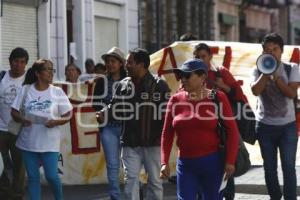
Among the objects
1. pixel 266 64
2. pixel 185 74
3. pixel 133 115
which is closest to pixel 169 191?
pixel 133 115

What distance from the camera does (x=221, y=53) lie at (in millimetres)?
12492

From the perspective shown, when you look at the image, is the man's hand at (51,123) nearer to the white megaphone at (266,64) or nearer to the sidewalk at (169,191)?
the white megaphone at (266,64)

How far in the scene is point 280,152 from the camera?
9141 millimetres

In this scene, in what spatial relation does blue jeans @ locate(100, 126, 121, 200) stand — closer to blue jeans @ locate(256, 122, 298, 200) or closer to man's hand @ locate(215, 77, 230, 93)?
man's hand @ locate(215, 77, 230, 93)

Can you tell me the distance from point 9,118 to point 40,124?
1150 millimetres

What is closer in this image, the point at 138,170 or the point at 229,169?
the point at 229,169

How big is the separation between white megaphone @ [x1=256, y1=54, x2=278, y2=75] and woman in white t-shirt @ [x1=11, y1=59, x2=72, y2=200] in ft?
6.64

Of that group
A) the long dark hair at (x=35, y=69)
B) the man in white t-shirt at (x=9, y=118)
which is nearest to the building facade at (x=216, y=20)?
the man in white t-shirt at (x=9, y=118)

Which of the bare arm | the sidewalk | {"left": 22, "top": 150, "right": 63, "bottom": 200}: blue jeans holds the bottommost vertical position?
the sidewalk

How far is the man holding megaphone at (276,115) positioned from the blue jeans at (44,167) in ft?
6.91

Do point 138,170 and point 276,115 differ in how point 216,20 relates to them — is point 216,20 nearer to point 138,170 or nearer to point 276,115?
point 276,115

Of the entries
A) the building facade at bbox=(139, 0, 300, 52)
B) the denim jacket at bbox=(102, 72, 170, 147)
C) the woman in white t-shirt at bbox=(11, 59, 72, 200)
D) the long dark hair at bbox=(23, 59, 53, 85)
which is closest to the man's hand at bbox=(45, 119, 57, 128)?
the woman in white t-shirt at bbox=(11, 59, 72, 200)

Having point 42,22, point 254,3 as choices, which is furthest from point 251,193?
point 254,3

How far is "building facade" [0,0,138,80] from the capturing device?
17.7 meters
